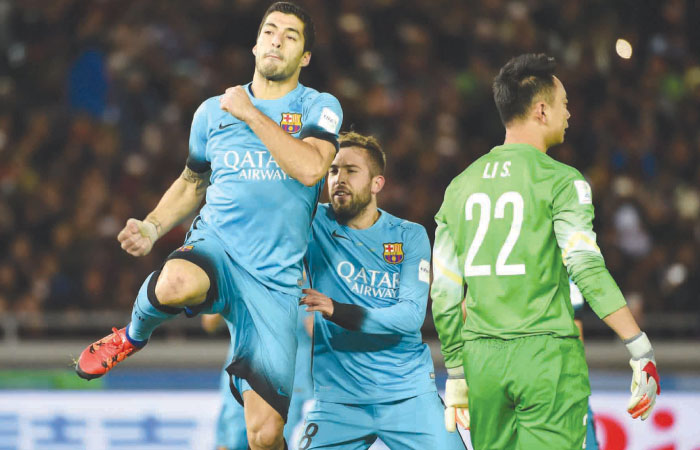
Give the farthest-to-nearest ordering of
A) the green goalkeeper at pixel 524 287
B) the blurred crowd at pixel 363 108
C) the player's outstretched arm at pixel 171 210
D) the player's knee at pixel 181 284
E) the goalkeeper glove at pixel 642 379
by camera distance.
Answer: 1. the blurred crowd at pixel 363 108
2. the player's outstretched arm at pixel 171 210
3. the player's knee at pixel 181 284
4. the green goalkeeper at pixel 524 287
5. the goalkeeper glove at pixel 642 379

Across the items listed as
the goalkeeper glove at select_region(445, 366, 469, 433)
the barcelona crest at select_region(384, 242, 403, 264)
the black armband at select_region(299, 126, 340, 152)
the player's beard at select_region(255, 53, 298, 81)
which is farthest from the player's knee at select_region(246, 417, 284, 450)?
the player's beard at select_region(255, 53, 298, 81)

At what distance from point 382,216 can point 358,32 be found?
21.1ft

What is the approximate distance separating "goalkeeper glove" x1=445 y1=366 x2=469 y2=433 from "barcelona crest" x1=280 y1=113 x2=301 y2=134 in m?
1.30

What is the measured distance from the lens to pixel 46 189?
32.9 ft

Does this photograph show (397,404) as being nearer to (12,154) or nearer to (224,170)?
(224,170)

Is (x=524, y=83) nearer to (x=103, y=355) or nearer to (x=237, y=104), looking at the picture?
(x=237, y=104)

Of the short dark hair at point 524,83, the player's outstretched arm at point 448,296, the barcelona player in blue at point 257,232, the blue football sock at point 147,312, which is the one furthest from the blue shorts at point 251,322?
the short dark hair at point 524,83

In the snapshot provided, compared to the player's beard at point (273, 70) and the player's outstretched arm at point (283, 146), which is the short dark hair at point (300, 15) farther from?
the player's outstretched arm at point (283, 146)

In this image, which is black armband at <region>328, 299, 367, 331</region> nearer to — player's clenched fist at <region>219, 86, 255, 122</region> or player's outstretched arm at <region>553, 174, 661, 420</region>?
player's clenched fist at <region>219, 86, 255, 122</region>

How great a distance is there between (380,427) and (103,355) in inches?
53.1

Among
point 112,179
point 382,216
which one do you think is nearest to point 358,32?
point 112,179

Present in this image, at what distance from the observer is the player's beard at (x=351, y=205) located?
5.00 m

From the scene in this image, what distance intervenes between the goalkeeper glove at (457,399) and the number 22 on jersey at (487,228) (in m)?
0.43

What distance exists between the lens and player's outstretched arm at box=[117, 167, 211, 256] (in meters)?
4.64
